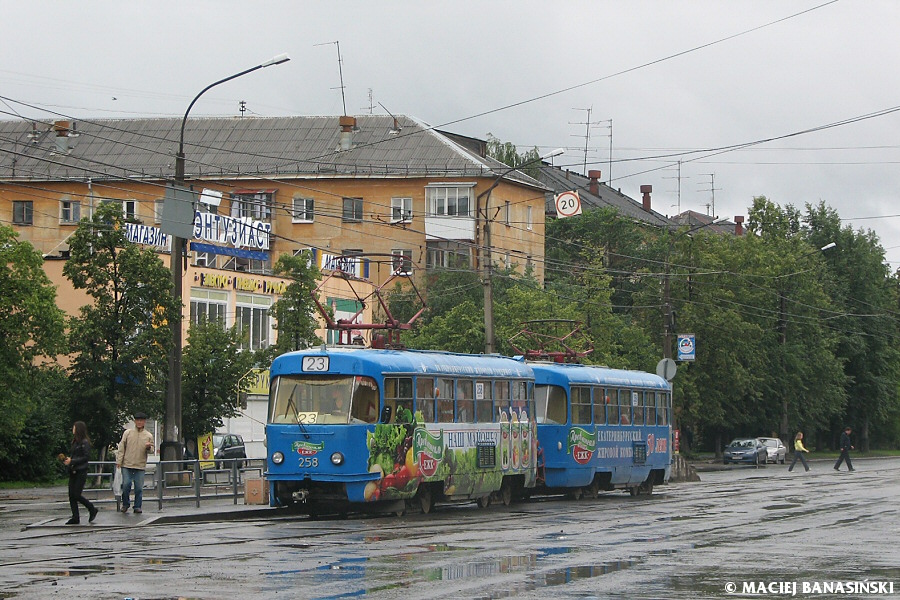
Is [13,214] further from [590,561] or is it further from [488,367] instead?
[590,561]

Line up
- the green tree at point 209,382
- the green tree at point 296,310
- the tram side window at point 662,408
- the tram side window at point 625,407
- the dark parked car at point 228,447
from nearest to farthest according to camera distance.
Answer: the tram side window at point 625,407
the tram side window at point 662,408
the green tree at point 209,382
the green tree at point 296,310
the dark parked car at point 228,447

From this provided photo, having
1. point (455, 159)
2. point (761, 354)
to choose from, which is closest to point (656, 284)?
point (761, 354)

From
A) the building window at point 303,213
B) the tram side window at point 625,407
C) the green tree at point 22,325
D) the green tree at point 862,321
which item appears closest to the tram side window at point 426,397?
the tram side window at point 625,407

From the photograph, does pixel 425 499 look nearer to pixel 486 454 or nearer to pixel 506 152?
pixel 486 454

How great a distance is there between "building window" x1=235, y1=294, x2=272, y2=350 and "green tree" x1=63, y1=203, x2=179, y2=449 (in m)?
22.5

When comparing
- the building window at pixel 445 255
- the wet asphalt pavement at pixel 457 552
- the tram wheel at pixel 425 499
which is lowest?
the wet asphalt pavement at pixel 457 552

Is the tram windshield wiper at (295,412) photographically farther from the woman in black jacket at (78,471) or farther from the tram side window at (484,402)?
the tram side window at (484,402)

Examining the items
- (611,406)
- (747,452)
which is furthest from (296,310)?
(747,452)

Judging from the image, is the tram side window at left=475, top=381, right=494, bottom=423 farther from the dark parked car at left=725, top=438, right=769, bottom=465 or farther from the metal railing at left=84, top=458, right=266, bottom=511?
the dark parked car at left=725, top=438, right=769, bottom=465

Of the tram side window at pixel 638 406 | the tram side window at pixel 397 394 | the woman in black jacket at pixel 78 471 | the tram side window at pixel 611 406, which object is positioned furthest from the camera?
the tram side window at pixel 638 406

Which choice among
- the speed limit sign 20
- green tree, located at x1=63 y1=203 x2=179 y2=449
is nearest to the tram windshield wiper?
green tree, located at x1=63 y1=203 x2=179 y2=449

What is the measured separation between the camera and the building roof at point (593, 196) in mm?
96812

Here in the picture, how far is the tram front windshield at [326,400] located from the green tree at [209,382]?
1299cm

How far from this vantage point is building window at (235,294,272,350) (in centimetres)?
5297
